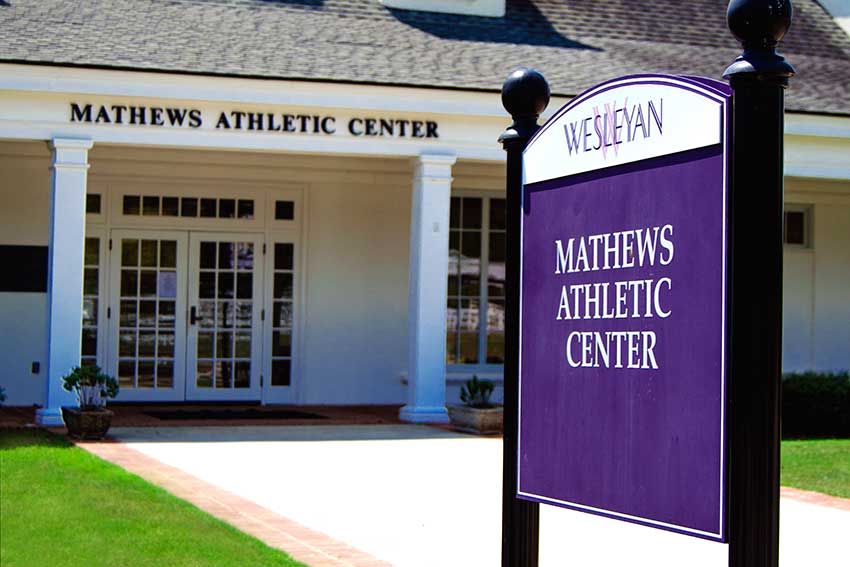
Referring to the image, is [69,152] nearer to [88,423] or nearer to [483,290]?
[88,423]

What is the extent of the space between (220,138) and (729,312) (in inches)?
444

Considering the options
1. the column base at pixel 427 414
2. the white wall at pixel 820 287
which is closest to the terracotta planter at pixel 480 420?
the column base at pixel 427 414

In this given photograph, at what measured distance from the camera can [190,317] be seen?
1766 cm

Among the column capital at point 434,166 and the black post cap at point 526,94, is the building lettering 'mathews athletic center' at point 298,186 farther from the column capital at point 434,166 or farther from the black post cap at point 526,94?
the black post cap at point 526,94

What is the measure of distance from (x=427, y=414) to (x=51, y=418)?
14.0 feet

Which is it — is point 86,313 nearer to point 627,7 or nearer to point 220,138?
point 220,138

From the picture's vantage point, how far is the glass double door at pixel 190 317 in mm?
17516

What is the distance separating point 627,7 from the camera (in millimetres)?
19969

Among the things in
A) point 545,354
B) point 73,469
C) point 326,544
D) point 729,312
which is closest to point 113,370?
point 73,469

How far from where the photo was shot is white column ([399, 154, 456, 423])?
1541 centimetres

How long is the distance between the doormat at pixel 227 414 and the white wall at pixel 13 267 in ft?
5.99

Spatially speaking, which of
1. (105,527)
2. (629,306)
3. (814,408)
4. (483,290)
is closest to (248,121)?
(483,290)

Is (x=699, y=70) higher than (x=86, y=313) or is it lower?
higher

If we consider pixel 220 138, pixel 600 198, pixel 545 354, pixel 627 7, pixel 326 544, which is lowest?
pixel 326 544
